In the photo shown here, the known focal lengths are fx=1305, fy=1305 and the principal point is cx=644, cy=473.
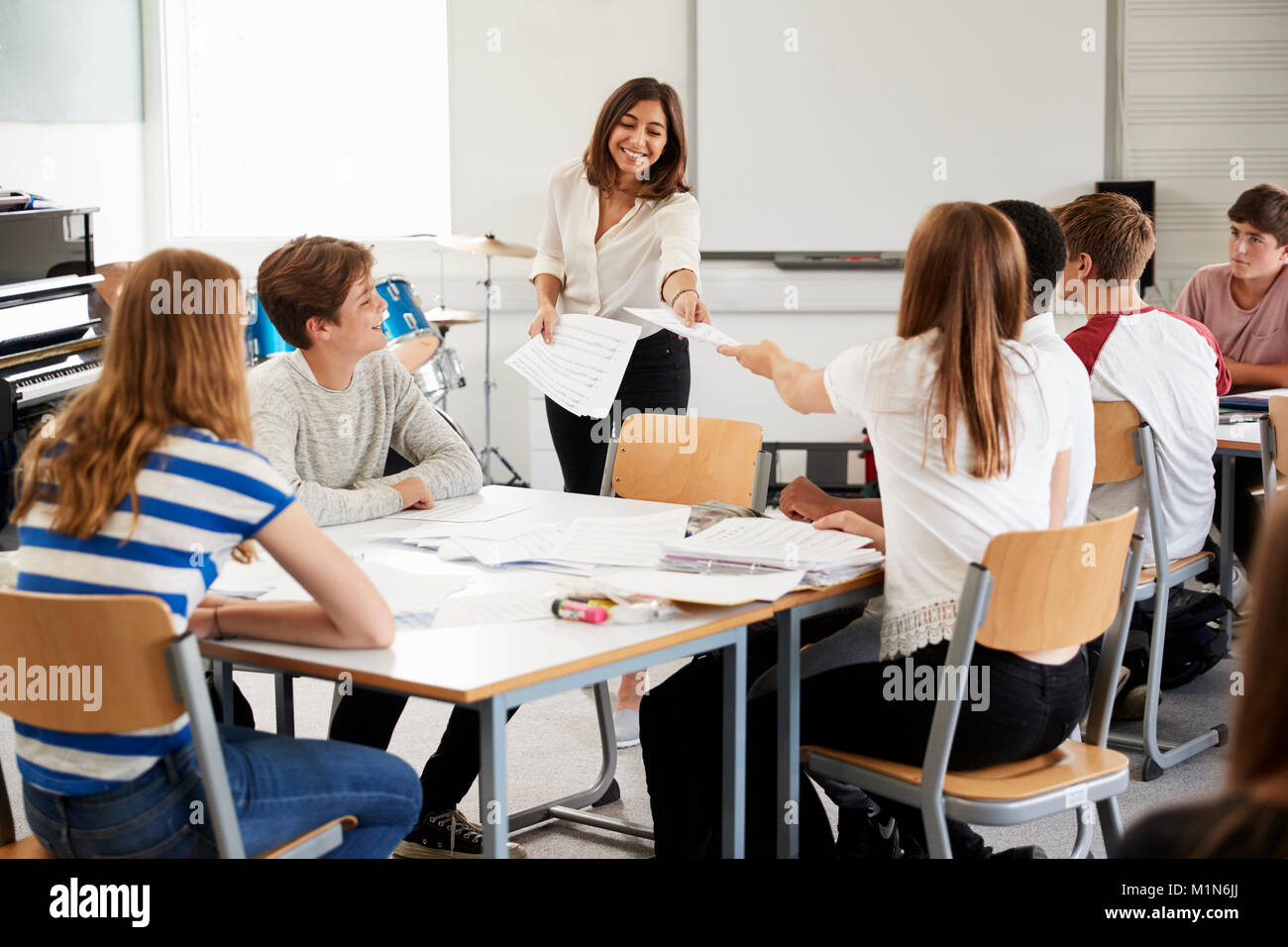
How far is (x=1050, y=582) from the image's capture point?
1.77 meters

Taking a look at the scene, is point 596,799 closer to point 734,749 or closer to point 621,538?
point 621,538

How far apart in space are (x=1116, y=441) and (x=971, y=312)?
42.6 inches

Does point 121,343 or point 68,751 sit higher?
point 121,343

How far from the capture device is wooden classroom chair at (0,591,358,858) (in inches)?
55.0

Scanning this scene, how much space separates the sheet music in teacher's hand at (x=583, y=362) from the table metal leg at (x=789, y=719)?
0.90m

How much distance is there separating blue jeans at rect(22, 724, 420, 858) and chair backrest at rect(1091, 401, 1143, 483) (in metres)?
1.78

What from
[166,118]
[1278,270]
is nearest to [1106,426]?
[1278,270]

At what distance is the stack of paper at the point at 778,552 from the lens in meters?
A: 1.98

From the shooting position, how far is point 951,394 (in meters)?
1.87

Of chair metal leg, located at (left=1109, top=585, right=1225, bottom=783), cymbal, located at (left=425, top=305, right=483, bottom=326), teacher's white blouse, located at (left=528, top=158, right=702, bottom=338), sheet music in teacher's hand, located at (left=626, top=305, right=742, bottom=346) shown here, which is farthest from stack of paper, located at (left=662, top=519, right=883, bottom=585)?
cymbal, located at (left=425, top=305, right=483, bottom=326)

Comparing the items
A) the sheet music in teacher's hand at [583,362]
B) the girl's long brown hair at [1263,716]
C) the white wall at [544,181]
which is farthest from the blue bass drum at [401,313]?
the girl's long brown hair at [1263,716]

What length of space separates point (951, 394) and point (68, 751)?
4.06 feet
